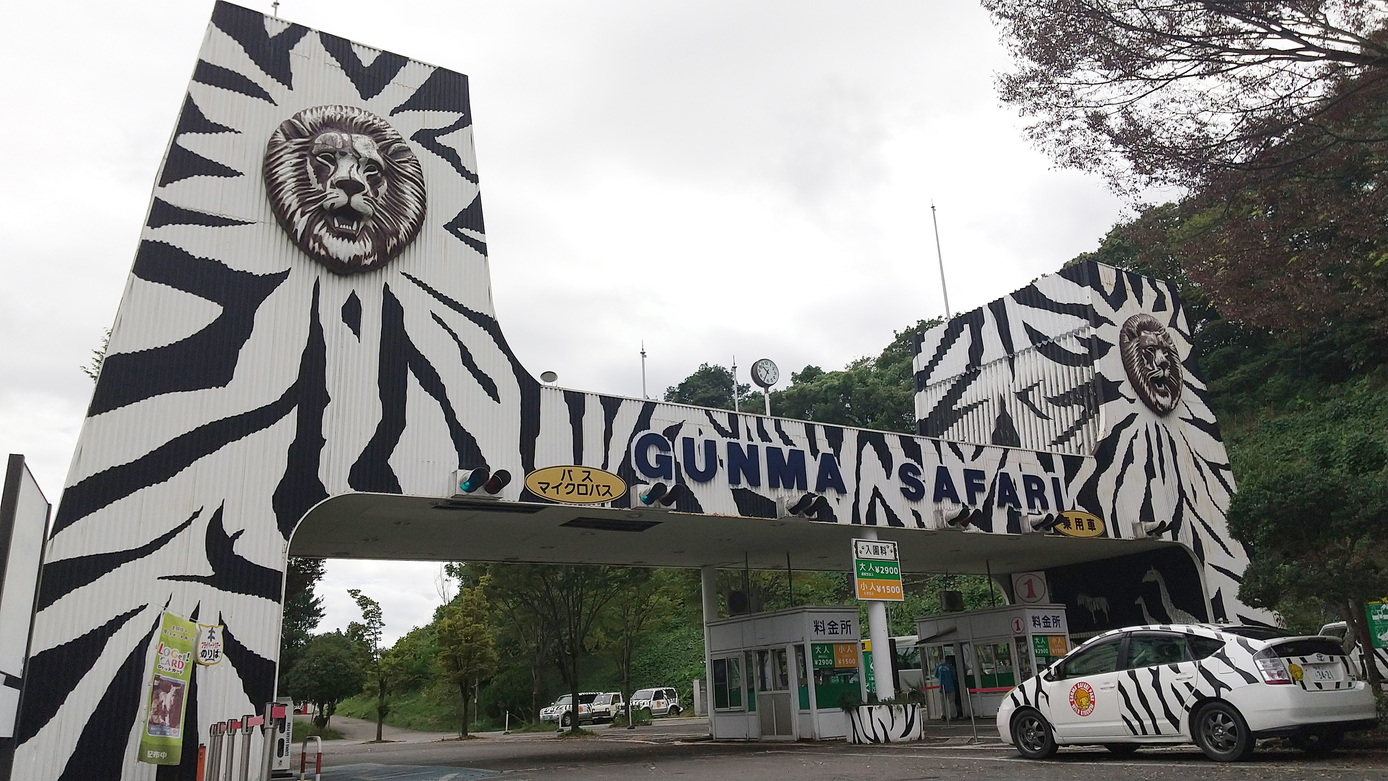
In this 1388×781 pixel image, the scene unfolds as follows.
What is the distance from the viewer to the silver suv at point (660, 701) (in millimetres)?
40156

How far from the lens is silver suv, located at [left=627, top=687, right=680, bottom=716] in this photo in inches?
1581

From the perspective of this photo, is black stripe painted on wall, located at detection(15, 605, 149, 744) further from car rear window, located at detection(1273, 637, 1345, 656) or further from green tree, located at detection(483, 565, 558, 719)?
green tree, located at detection(483, 565, 558, 719)

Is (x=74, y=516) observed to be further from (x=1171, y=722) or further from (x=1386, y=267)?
(x=1386, y=267)

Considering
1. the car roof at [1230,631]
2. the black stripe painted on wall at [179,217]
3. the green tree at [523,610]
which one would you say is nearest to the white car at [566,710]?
the green tree at [523,610]

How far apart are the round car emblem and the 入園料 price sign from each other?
6.03 meters

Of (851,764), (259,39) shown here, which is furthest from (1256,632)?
(259,39)

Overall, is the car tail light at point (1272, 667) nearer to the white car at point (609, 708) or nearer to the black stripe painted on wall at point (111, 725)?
the black stripe painted on wall at point (111, 725)

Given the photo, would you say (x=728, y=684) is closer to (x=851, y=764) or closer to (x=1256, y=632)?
(x=851, y=764)

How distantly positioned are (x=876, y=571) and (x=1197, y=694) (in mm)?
7941

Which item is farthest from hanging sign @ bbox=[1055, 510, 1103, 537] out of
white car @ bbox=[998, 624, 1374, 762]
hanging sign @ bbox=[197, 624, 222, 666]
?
hanging sign @ bbox=[197, 624, 222, 666]

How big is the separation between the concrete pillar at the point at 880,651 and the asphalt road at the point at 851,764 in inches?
47.0

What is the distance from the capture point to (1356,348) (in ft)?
113

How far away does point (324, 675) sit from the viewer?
30.8 meters

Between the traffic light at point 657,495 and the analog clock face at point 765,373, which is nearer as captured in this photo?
the traffic light at point 657,495
